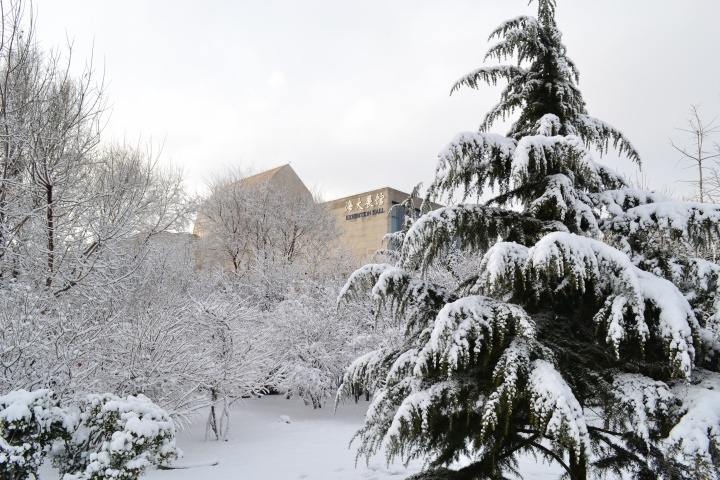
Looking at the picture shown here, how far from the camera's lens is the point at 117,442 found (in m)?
4.77

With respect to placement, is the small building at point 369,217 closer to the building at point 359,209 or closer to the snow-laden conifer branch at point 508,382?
the building at point 359,209

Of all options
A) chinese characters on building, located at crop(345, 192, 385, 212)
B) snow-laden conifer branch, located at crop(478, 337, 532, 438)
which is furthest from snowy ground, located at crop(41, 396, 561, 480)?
chinese characters on building, located at crop(345, 192, 385, 212)

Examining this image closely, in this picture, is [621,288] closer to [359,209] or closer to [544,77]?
[544,77]

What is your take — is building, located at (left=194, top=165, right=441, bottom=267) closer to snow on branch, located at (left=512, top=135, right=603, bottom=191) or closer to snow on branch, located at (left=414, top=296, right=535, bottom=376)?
snow on branch, located at (left=512, top=135, right=603, bottom=191)

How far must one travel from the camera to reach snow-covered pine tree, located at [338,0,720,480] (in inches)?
122

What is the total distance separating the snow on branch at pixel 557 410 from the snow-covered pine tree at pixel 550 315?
0.01 meters

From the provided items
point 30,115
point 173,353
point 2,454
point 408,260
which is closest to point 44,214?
point 30,115

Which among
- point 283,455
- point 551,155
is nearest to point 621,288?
point 551,155

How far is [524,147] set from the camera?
149 inches

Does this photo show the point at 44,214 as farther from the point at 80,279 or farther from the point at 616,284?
the point at 616,284

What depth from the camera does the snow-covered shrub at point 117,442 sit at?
15.8 feet

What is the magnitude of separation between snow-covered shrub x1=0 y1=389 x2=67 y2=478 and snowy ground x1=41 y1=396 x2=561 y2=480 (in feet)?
9.97

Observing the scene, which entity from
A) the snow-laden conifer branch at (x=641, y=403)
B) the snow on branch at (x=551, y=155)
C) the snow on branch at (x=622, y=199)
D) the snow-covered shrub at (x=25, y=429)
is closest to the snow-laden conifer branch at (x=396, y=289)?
the snow on branch at (x=551, y=155)

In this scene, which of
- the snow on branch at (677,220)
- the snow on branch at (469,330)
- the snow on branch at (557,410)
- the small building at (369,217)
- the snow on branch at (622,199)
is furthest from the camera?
the small building at (369,217)
